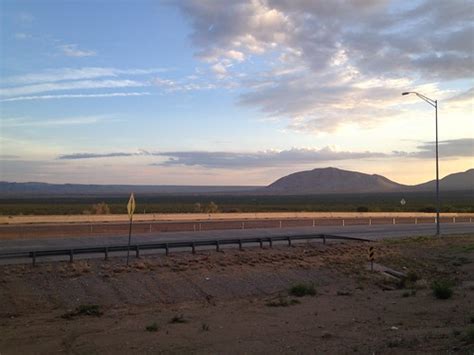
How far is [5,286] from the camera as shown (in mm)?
19297

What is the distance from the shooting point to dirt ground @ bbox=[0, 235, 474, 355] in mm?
12586

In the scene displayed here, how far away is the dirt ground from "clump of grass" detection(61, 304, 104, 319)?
0.06 metres

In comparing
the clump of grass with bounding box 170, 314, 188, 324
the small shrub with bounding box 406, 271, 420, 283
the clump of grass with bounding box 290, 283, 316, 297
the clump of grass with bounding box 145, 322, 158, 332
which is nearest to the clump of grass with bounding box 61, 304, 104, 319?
the clump of grass with bounding box 170, 314, 188, 324

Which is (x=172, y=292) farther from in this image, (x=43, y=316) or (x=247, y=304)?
(x=43, y=316)

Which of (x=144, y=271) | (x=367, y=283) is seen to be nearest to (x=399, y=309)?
(x=367, y=283)

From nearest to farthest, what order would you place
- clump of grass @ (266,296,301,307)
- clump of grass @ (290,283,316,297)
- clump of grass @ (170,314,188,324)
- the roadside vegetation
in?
clump of grass @ (170,314,188,324) < clump of grass @ (266,296,301,307) < clump of grass @ (290,283,316,297) < the roadside vegetation

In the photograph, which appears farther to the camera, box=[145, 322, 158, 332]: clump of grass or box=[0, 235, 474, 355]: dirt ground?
box=[145, 322, 158, 332]: clump of grass

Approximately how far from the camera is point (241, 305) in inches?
760

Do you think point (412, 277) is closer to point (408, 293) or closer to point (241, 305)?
point (408, 293)

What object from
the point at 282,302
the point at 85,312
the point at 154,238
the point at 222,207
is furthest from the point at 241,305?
the point at 222,207

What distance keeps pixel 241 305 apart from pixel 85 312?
16.8ft

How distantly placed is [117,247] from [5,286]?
18.4 feet

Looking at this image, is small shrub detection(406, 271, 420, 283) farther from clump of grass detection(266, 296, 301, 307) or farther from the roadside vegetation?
the roadside vegetation

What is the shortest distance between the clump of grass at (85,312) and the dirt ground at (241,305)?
0.06 meters
